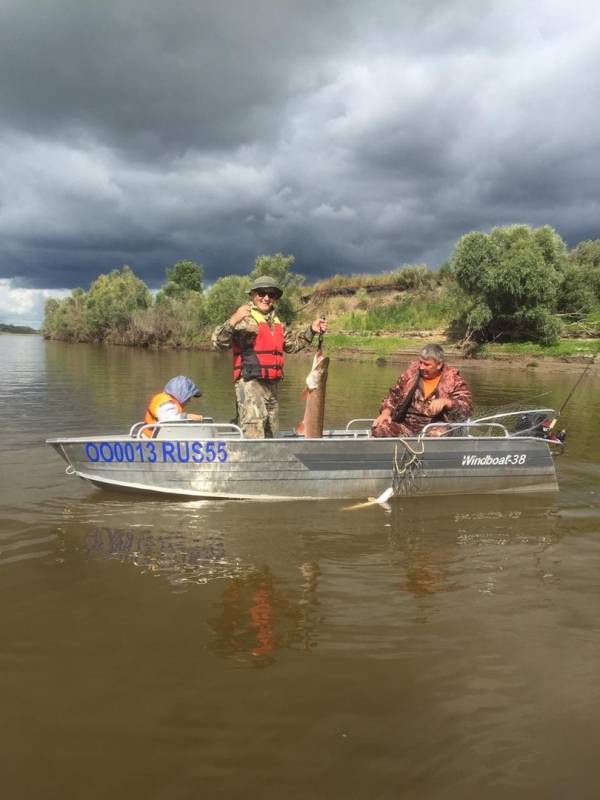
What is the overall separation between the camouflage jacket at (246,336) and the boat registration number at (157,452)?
124 centimetres

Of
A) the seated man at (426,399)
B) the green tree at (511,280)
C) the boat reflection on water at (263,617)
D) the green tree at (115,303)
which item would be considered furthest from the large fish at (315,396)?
the green tree at (115,303)

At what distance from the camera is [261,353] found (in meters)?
6.91

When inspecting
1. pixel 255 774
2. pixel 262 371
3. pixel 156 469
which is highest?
pixel 262 371

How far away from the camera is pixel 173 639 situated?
143 inches

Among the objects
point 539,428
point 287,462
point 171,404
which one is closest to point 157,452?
point 171,404

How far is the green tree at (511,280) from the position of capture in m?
32.1

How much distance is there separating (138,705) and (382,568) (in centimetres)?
260

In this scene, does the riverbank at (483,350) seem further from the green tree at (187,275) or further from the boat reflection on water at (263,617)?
the green tree at (187,275)

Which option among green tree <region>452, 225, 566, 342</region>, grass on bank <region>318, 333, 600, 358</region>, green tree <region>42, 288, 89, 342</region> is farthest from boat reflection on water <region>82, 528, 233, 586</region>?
green tree <region>42, 288, 89, 342</region>

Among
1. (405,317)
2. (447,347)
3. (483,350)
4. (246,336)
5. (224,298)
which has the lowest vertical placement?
(246,336)

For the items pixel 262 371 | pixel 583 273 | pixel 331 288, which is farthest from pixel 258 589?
pixel 331 288

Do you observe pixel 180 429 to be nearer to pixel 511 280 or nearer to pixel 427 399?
pixel 427 399

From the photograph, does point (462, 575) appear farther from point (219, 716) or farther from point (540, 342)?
point (540, 342)

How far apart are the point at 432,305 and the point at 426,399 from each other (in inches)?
1505
